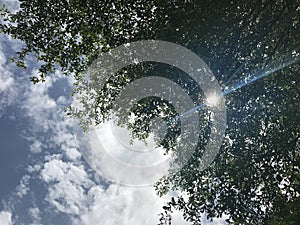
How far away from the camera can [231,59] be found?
10086mm

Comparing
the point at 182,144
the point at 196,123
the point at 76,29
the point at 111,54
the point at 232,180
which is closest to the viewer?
the point at 76,29

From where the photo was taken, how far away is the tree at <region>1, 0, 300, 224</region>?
9.22 metres

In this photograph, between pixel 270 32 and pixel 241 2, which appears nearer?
pixel 241 2

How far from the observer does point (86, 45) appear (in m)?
9.75

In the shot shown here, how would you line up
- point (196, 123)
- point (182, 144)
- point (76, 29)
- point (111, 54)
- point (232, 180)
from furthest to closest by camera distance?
point (182, 144) < point (196, 123) < point (111, 54) < point (232, 180) < point (76, 29)

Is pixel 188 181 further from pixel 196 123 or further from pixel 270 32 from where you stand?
pixel 270 32

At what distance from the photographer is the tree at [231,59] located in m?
A: 9.22

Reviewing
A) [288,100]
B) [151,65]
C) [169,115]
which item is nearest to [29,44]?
[151,65]

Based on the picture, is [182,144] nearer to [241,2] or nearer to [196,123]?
[196,123]

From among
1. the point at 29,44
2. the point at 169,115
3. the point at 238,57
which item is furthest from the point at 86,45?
the point at 238,57

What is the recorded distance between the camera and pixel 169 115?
477 inches

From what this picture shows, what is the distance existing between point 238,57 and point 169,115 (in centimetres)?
374

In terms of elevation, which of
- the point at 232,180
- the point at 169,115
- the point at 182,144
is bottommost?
the point at 232,180

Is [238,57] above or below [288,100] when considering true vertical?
above
